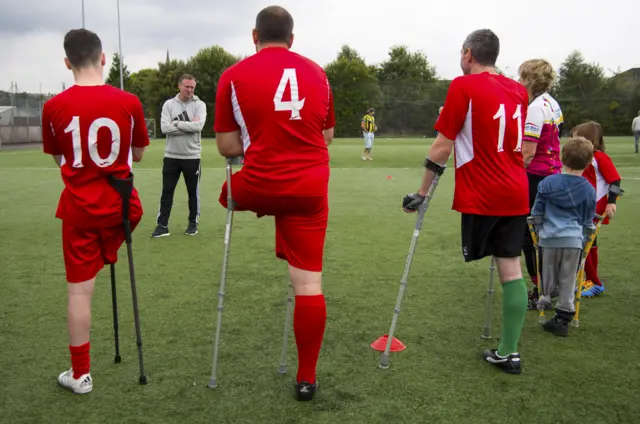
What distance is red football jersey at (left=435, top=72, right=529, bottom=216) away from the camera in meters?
3.62

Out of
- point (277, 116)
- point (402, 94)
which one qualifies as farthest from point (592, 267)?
point (402, 94)

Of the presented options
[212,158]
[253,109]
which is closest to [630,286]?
[253,109]

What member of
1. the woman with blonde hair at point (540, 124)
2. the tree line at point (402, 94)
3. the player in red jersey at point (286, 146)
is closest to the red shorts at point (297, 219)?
the player in red jersey at point (286, 146)

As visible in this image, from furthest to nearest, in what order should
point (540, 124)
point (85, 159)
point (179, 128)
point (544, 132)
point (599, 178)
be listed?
point (179, 128) < point (599, 178) < point (544, 132) < point (540, 124) < point (85, 159)

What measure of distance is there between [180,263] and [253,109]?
3.92 metres

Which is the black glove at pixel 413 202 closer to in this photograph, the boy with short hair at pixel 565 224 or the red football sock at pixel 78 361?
the boy with short hair at pixel 565 224

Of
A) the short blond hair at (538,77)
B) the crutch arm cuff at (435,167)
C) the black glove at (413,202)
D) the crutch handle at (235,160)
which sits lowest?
the black glove at (413,202)

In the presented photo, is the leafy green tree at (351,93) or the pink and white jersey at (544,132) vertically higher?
the leafy green tree at (351,93)

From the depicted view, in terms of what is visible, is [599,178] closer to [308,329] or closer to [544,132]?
[544,132]

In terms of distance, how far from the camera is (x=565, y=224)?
182 inches

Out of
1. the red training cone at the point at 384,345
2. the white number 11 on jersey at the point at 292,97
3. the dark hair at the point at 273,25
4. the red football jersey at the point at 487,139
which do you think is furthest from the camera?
the red training cone at the point at 384,345

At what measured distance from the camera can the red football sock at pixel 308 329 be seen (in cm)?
340

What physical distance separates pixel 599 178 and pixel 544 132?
2.91 feet

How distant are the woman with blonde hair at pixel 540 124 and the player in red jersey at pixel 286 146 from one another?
188cm
